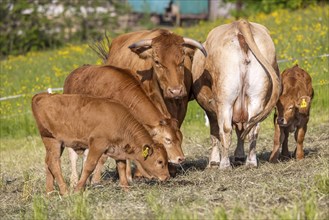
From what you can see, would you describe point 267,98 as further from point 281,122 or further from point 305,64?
point 305,64

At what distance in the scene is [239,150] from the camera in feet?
47.9

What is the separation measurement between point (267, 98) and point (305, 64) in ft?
30.8

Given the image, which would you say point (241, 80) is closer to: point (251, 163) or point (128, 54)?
point (251, 163)

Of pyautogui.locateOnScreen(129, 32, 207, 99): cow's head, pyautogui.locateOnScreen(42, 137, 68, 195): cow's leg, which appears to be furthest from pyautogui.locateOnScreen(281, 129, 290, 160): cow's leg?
pyautogui.locateOnScreen(42, 137, 68, 195): cow's leg

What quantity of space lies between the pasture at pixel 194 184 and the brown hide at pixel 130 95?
533mm

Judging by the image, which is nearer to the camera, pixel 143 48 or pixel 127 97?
pixel 127 97

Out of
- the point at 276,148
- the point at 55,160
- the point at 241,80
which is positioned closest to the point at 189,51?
the point at 241,80

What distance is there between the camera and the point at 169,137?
12.4 m

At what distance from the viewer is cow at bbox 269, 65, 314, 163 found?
14.5m

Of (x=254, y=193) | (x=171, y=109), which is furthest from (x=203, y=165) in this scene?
(x=254, y=193)

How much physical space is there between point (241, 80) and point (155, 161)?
2.03 meters

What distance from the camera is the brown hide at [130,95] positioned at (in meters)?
12.5

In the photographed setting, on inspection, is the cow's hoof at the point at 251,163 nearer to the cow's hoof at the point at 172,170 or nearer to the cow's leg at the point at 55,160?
the cow's hoof at the point at 172,170

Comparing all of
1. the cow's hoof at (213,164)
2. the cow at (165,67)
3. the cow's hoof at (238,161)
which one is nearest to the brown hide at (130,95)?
the cow at (165,67)
